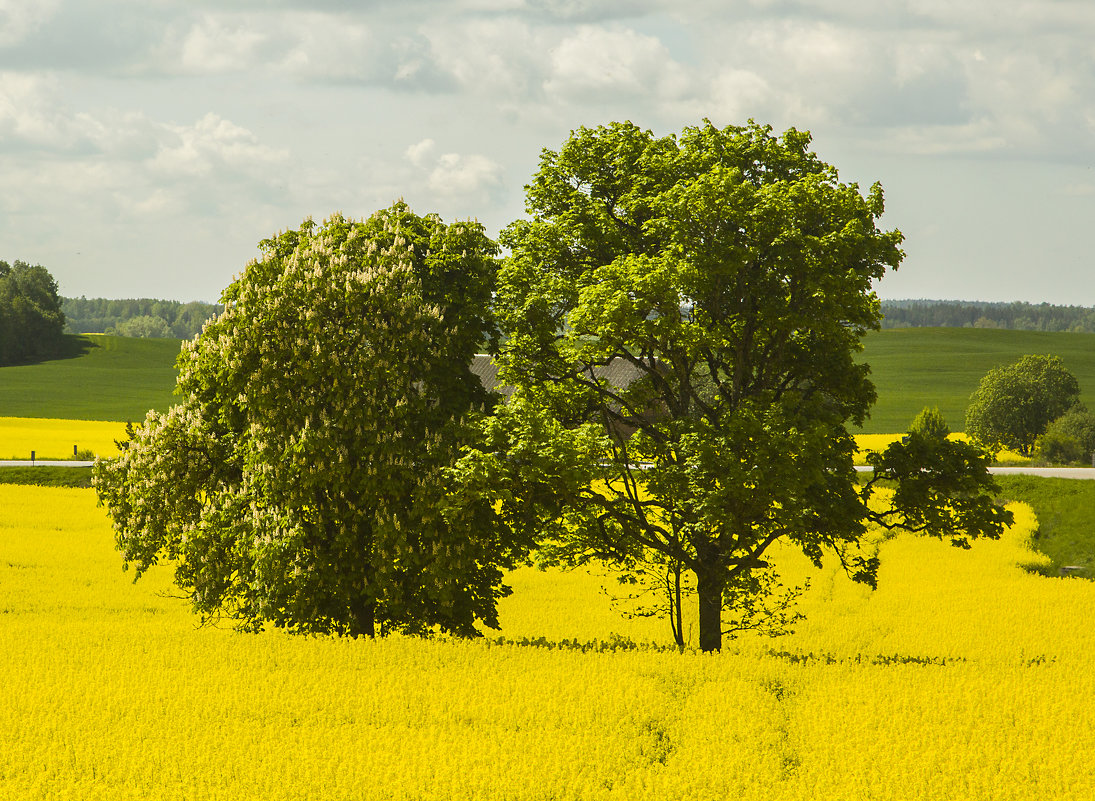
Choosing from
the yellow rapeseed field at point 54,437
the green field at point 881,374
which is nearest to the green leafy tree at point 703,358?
the yellow rapeseed field at point 54,437

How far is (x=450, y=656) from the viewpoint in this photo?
1841cm

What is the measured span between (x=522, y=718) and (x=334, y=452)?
25.3 ft

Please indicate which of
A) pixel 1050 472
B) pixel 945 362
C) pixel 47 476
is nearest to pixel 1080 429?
pixel 1050 472

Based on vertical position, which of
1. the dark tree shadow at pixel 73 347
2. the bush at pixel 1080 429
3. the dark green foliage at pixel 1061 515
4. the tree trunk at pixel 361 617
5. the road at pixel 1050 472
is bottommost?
the dark green foliage at pixel 1061 515

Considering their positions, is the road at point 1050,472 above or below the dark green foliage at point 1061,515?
above

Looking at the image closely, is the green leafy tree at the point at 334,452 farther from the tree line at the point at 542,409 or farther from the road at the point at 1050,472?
the road at the point at 1050,472

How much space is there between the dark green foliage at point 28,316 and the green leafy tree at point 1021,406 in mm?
119588

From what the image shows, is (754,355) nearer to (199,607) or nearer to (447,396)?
(447,396)

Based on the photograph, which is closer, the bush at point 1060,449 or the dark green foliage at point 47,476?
the dark green foliage at point 47,476

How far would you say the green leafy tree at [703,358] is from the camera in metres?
19.1

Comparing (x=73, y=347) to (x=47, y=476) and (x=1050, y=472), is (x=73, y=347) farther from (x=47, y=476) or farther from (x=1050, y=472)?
(x=1050, y=472)

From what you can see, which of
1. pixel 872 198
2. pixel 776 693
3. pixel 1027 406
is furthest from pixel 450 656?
pixel 1027 406

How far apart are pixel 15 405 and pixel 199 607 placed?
95.9 m

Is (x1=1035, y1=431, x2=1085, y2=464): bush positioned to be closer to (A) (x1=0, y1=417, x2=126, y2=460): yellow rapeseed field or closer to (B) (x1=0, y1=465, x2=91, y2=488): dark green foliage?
(B) (x1=0, y1=465, x2=91, y2=488): dark green foliage
